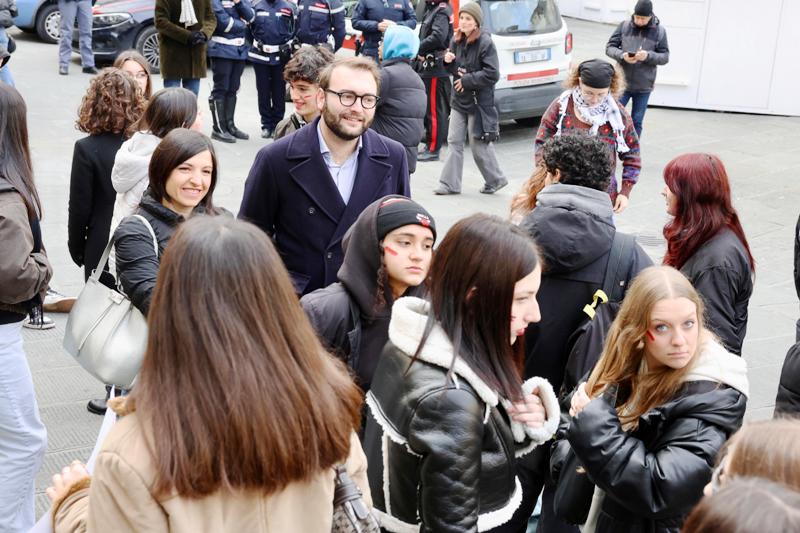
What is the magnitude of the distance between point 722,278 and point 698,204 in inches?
13.7

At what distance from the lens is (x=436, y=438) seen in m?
2.45

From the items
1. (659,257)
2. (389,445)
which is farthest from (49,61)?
(389,445)

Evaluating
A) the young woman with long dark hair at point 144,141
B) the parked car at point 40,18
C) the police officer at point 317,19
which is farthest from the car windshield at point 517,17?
the parked car at point 40,18

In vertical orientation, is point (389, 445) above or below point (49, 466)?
above

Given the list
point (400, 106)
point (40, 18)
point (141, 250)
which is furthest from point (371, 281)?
point (40, 18)

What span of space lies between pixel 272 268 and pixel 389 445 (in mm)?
842

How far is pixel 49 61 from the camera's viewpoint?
14.5 m

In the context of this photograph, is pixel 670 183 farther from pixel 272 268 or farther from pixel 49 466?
pixel 49 466

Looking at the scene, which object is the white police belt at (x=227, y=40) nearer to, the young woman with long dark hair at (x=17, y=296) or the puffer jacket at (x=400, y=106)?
the puffer jacket at (x=400, y=106)

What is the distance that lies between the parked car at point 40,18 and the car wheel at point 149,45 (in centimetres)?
209

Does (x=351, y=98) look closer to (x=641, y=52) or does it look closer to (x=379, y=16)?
(x=641, y=52)

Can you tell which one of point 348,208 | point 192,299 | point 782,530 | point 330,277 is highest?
point 192,299

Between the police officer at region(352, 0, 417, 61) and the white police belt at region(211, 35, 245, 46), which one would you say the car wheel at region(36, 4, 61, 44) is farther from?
the police officer at region(352, 0, 417, 61)

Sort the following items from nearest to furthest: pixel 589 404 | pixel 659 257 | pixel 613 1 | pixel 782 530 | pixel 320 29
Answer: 1. pixel 782 530
2. pixel 589 404
3. pixel 659 257
4. pixel 320 29
5. pixel 613 1
